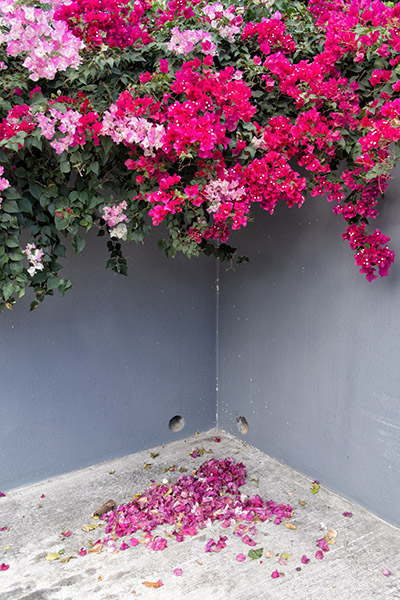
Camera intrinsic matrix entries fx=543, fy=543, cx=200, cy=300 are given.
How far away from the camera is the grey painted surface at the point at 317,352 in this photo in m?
2.27

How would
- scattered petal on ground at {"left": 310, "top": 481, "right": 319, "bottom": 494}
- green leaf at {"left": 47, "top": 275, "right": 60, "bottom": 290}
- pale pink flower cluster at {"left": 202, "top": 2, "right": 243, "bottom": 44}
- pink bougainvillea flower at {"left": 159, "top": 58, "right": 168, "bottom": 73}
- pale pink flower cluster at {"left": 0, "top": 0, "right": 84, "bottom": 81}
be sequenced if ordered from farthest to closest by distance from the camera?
scattered petal on ground at {"left": 310, "top": 481, "right": 319, "bottom": 494} < green leaf at {"left": 47, "top": 275, "right": 60, "bottom": 290} < pale pink flower cluster at {"left": 202, "top": 2, "right": 243, "bottom": 44} < pink bougainvillea flower at {"left": 159, "top": 58, "right": 168, "bottom": 73} < pale pink flower cluster at {"left": 0, "top": 0, "right": 84, "bottom": 81}

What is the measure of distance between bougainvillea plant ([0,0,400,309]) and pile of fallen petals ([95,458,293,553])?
1.04 metres

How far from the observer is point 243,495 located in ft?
8.16

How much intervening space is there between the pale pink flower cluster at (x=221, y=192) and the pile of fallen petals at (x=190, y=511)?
1.33 metres

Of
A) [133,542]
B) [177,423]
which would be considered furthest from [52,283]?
[177,423]

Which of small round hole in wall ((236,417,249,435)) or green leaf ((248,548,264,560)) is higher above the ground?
small round hole in wall ((236,417,249,435))

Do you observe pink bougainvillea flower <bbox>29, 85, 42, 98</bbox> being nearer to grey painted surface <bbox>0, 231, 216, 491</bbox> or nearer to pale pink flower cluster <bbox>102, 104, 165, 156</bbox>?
pale pink flower cluster <bbox>102, 104, 165, 156</bbox>

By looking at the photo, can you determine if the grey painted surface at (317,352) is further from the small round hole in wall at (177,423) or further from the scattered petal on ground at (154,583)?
the scattered petal on ground at (154,583)

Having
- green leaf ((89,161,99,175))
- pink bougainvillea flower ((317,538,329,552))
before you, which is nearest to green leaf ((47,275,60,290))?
green leaf ((89,161,99,175))

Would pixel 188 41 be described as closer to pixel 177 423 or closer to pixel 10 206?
pixel 10 206

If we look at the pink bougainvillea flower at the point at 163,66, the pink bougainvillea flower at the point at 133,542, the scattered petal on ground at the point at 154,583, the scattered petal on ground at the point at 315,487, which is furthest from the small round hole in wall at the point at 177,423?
the pink bougainvillea flower at the point at 163,66

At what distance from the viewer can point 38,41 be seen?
1.65 meters

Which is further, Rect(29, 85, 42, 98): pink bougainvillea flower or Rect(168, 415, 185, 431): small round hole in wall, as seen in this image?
Rect(168, 415, 185, 431): small round hole in wall

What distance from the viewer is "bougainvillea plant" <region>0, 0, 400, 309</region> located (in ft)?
5.67
